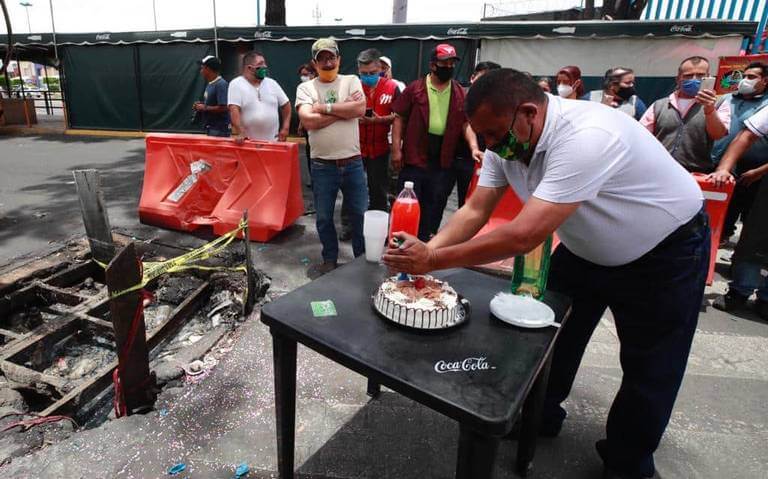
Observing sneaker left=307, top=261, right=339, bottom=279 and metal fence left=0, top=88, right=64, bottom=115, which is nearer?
sneaker left=307, top=261, right=339, bottom=279

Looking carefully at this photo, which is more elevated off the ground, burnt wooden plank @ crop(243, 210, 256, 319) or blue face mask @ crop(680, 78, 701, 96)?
blue face mask @ crop(680, 78, 701, 96)

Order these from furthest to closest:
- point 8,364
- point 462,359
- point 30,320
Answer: point 30,320 → point 8,364 → point 462,359

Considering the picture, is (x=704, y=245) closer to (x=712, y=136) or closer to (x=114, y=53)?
(x=712, y=136)

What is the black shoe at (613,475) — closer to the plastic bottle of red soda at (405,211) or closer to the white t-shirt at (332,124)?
the plastic bottle of red soda at (405,211)

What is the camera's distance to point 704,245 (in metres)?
1.82

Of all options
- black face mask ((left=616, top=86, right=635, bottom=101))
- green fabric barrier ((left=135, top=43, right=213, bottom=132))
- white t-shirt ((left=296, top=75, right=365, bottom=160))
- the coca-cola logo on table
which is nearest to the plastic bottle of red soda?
the coca-cola logo on table

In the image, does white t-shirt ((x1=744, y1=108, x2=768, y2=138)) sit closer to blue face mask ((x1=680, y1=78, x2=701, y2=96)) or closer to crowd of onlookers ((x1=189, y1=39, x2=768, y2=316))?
crowd of onlookers ((x1=189, y1=39, x2=768, y2=316))

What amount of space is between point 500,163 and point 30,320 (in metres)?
3.91

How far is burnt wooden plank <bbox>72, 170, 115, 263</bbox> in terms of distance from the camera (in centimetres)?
355

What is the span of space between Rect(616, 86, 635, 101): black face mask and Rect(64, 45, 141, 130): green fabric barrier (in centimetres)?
1356

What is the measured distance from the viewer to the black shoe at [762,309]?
395cm

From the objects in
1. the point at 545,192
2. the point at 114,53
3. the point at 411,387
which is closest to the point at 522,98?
the point at 545,192

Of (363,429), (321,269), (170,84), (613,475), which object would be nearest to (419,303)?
(363,429)

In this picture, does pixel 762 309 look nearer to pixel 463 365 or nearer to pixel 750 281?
pixel 750 281
